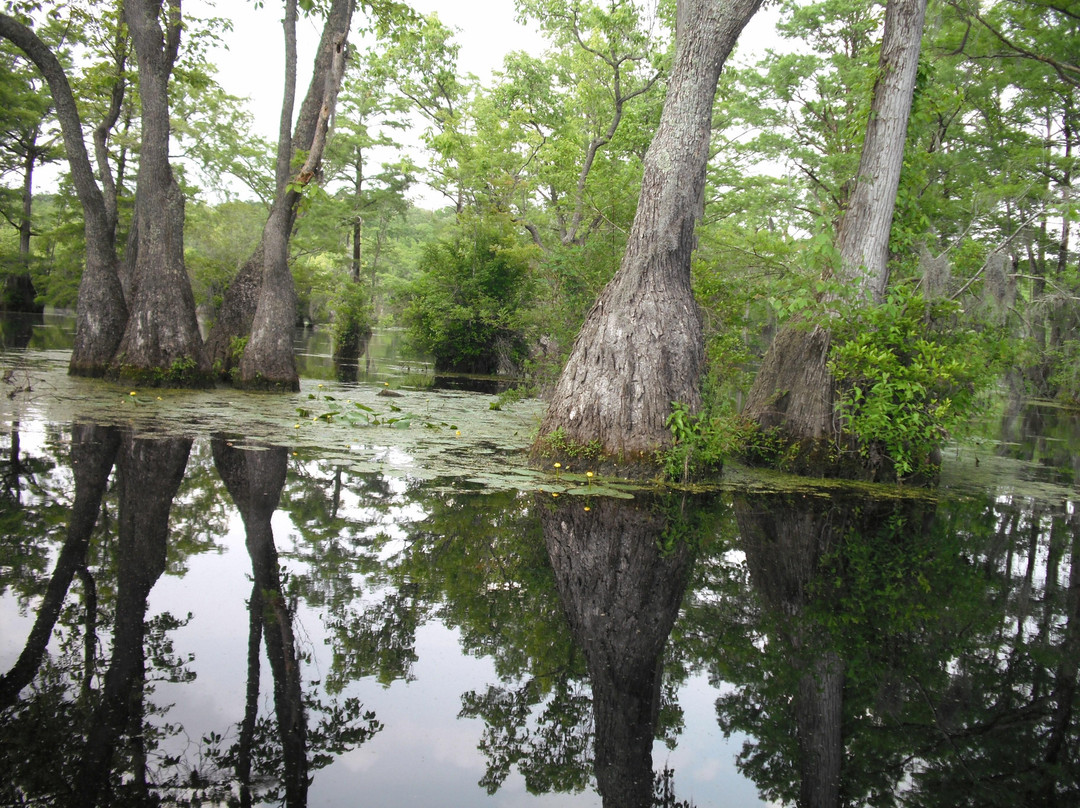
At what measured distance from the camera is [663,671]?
3061 millimetres

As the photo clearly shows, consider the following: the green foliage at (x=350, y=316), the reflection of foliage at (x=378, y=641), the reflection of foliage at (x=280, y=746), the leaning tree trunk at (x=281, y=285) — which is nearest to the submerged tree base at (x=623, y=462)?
the reflection of foliage at (x=378, y=641)

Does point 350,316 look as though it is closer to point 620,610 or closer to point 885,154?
point 885,154

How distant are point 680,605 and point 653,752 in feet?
4.39

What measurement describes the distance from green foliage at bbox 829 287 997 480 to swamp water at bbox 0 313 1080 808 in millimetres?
1263

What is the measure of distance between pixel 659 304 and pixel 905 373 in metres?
2.60

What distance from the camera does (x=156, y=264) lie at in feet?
37.0

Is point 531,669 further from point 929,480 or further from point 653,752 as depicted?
point 929,480

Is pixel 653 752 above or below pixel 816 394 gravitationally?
below

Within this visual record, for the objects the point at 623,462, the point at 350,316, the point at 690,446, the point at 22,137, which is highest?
the point at 22,137

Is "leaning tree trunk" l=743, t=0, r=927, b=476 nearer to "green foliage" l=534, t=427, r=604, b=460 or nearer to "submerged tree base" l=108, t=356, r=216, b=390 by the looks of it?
"green foliage" l=534, t=427, r=604, b=460

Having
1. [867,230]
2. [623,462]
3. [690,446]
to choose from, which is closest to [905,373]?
[867,230]

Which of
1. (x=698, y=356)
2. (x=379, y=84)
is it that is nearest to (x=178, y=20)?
(x=698, y=356)

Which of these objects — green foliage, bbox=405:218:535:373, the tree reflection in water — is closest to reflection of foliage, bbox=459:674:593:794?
the tree reflection in water

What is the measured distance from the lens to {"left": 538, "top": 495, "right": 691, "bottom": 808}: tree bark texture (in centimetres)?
248
